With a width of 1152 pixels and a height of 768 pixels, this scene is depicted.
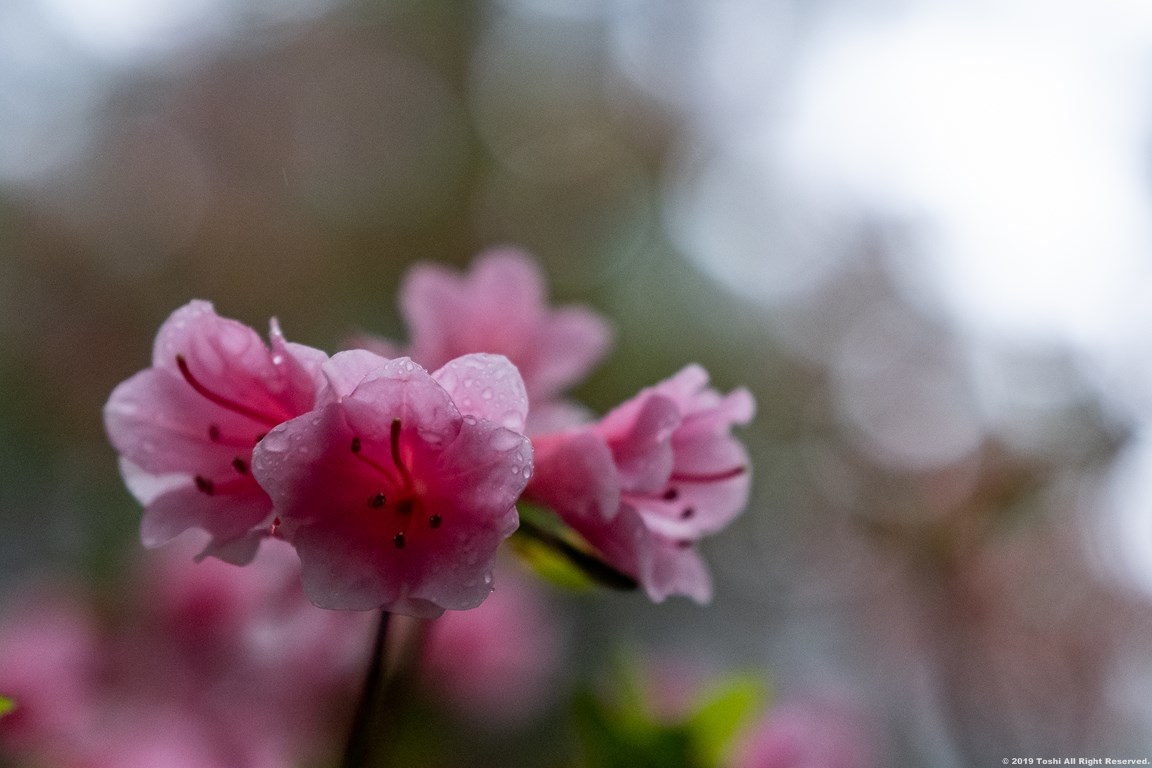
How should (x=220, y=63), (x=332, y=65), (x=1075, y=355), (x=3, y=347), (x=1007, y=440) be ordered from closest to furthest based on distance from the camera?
1. (x=1075, y=355)
2. (x=1007, y=440)
3. (x=3, y=347)
4. (x=220, y=63)
5. (x=332, y=65)

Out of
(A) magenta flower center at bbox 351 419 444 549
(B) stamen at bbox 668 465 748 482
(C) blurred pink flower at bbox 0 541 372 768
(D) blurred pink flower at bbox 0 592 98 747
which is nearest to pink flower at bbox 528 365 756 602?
(B) stamen at bbox 668 465 748 482

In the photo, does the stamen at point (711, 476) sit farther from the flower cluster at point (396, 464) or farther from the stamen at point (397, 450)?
the stamen at point (397, 450)

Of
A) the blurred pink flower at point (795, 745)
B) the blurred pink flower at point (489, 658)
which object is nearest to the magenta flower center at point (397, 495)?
the blurred pink flower at point (795, 745)

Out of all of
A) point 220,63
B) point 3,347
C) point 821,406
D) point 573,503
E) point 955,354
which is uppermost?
point 573,503

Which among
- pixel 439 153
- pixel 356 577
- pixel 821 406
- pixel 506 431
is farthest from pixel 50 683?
pixel 439 153

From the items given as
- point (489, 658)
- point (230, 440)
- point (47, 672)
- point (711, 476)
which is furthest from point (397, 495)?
point (489, 658)

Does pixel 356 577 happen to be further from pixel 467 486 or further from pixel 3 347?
pixel 3 347
